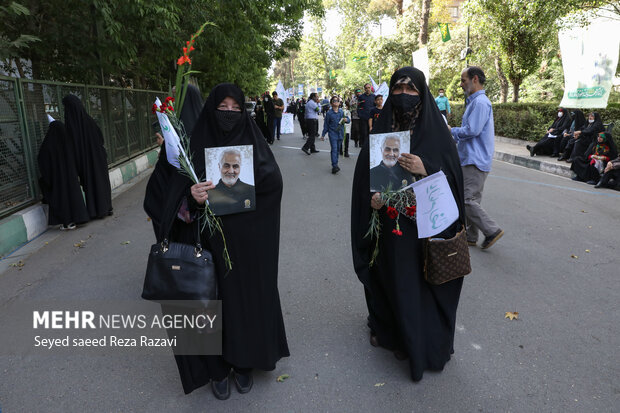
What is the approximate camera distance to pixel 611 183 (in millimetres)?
8961

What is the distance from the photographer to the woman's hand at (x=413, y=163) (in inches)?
103

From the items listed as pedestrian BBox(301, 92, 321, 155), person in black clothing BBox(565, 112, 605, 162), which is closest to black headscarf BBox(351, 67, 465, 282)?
person in black clothing BBox(565, 112, 605, 162)

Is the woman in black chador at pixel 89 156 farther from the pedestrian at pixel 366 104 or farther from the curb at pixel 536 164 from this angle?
the curb at pixel 536 164

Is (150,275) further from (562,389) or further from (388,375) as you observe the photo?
(562,389)

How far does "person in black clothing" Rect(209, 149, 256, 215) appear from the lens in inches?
Result: 93.0

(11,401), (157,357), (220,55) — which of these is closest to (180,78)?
(157,357)

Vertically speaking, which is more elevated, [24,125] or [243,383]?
[24,125]

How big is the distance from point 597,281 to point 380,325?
8.74 feet

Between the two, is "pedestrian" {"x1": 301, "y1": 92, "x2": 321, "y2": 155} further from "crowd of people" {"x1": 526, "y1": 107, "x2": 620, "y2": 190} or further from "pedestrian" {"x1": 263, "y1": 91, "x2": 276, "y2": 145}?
"crowd of people" {"x1": 526, "y1": 107, "x2": 620, "y2": 190}

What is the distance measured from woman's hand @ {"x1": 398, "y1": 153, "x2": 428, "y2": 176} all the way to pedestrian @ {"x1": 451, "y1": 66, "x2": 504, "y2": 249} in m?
2.57

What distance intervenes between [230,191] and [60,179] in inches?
196

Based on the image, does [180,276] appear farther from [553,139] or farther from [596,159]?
[553,139]

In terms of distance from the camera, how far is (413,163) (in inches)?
103

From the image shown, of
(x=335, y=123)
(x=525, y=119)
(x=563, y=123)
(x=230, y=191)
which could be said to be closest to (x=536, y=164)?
(x=563, y=123)
